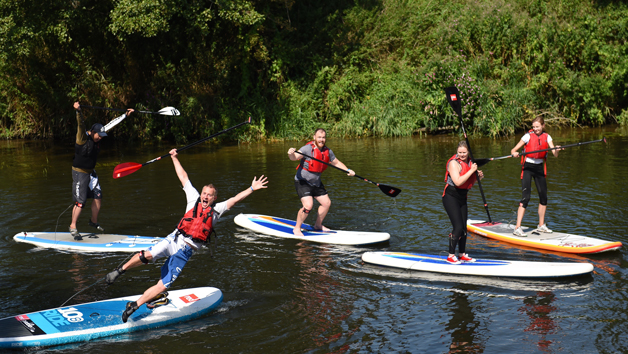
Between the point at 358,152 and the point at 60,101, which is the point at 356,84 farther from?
the point at 60,101

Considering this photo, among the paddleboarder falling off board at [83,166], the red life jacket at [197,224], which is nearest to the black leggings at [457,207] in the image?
the red life jacket at [197,224]

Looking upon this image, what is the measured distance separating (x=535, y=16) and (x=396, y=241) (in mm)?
18137

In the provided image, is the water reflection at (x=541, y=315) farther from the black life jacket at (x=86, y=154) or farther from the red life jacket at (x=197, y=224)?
the black life jacket at (x=86, y=154)

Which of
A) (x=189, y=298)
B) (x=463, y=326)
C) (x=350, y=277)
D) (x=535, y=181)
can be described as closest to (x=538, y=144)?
(x=535, y=181)

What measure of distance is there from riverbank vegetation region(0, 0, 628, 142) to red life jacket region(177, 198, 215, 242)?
15.0m

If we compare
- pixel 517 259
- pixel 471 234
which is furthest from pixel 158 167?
pixel 517 259

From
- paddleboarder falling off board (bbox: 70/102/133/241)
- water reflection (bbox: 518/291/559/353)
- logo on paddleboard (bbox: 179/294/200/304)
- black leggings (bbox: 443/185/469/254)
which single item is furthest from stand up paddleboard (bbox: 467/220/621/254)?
paddleboarder falling off board (bbox: 70/102/133/241)

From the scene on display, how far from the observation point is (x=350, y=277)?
7.31 m

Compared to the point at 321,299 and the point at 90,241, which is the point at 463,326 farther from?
the point at 90,241

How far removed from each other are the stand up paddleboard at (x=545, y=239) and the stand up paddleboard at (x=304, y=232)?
1571 mm

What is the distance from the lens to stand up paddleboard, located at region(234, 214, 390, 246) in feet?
28.6

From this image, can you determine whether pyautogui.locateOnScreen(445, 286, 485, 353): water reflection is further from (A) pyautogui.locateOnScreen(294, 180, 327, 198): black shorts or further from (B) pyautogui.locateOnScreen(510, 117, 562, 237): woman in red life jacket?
(A) pyautogui.locateOnScreen(294, 180, 327, 198): black shorts

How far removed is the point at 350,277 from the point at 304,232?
208 centimetres

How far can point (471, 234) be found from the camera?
9.16 m
